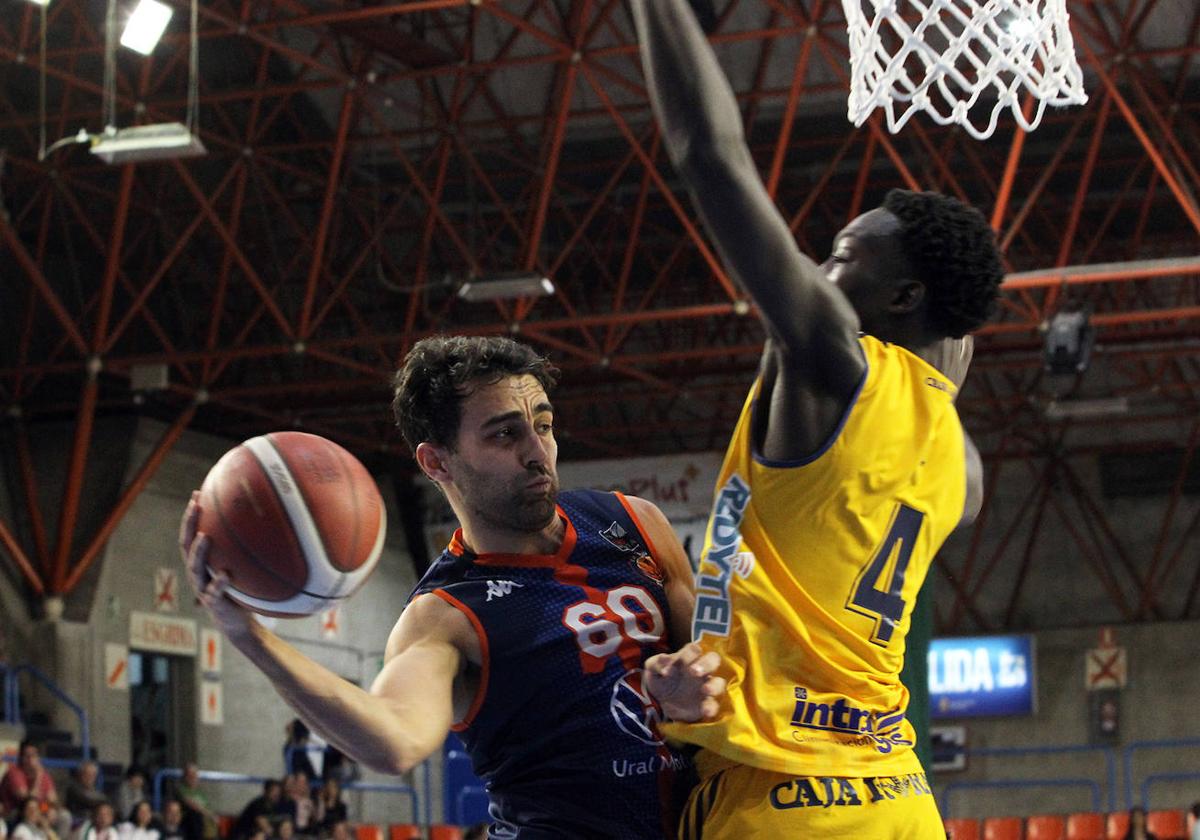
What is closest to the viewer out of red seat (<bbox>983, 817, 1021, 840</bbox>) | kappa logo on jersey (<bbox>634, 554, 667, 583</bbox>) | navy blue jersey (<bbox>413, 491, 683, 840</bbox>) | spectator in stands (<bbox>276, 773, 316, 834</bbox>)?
navy blue jersey (<bbox>413, 491, 683, 840</bbox>)

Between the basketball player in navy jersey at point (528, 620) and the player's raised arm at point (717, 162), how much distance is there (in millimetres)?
1032

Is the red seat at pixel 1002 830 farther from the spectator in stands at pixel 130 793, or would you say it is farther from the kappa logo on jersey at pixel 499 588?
the kappa logo on jersey at pixel 499 588

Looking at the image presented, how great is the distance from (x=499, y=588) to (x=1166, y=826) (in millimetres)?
18933

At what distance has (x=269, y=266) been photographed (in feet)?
80.0

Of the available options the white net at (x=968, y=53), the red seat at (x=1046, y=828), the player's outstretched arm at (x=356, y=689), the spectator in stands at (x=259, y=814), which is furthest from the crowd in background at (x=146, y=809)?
the player's outstretched arm at (x=356, y=689)

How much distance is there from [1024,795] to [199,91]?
52.2 ft

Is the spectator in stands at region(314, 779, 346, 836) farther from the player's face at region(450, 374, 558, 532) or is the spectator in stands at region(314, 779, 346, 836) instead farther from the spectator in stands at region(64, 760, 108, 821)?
the player's face at region(450, 374, 558, 532)

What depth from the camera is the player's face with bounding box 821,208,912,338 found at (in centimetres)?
340

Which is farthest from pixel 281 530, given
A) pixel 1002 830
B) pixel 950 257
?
pixel 1002 830

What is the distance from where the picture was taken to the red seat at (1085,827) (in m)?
19.9

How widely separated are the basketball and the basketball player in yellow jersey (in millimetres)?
701

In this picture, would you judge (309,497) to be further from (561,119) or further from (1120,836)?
(1120,836)

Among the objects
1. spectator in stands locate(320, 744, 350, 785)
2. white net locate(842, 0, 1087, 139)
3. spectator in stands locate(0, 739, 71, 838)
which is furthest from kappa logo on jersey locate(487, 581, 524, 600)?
spectator in stands locate(320, 744, 350, 785)

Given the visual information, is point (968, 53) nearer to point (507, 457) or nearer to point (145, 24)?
point (507, 457)
